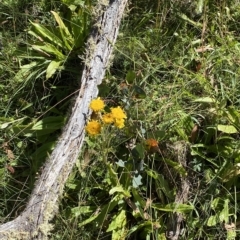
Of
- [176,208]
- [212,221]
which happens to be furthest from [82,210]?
[212,221]

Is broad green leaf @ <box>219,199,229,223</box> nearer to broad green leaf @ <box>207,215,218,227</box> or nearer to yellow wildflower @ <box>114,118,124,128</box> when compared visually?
broad green leaf @ <box>207,215,218,227</box>

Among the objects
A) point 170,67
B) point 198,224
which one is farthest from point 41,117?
point 198,224

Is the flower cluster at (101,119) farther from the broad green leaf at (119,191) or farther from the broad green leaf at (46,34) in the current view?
the broad green leaf at (46,34)

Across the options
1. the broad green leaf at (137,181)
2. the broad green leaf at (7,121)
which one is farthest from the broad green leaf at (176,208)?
the broad green leaf at (7,121)

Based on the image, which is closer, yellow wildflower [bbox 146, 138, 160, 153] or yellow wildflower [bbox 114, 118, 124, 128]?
yellow wildflower [bbox 114, 118, 124, 128]

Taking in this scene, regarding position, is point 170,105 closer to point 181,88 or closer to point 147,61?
point 181,88

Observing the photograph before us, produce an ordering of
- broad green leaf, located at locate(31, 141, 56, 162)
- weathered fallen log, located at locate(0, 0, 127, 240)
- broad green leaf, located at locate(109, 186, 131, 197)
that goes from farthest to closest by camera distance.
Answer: broad green leaf, located at locate(31, 141, 56, 162), broad green leaf, located at locate(109, 186, 131, 197), weathered fallen log, located at locate(0, 0, 127, 240)

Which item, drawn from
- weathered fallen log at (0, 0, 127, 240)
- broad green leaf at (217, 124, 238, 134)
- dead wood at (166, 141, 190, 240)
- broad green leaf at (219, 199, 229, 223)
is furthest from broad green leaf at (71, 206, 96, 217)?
broad green leaf at (217, 124, 238, 134)

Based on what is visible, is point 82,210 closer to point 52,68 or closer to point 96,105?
point 96,105
